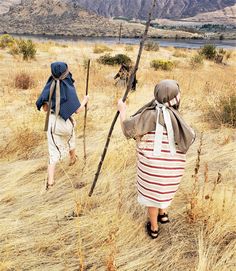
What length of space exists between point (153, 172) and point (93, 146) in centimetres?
255

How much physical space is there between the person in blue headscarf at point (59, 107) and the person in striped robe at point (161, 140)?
46.1 inches

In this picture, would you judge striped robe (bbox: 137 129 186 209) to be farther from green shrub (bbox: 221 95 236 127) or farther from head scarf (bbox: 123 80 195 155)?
green shrub (bbox: 221 95 236 127)

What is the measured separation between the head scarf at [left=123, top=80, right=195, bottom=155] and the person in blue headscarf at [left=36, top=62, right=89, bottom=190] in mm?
1248

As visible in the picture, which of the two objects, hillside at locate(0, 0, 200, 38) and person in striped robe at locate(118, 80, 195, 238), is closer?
person in striped robe at locate(118, 80, 195, 238)

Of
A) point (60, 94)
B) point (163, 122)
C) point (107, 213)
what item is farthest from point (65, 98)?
point (163, 122)

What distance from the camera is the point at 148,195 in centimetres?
280

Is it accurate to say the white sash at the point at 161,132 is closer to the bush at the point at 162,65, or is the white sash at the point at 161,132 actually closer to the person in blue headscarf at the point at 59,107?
the person in blue headscarf at the point at 59,107

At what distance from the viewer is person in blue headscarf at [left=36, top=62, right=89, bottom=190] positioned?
12.3 ft

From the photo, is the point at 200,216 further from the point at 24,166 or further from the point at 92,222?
the point at 24,166

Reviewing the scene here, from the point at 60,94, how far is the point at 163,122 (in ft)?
4.98

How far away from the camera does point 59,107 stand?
12.5 feet

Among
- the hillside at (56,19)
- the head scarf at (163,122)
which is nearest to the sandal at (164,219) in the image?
the head scarf at (163,122)

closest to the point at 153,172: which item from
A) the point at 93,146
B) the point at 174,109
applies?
the point at 174,109

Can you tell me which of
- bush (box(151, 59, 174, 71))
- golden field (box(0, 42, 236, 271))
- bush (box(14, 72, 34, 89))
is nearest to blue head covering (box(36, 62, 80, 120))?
golden field (box(0, 42, 236, 271))
